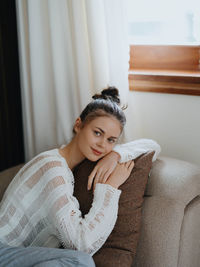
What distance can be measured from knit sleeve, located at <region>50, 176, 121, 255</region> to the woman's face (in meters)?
0.18

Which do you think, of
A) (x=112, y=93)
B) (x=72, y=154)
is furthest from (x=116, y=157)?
(x=112, y=93)

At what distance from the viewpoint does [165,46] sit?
2150mm

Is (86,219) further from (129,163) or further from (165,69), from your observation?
(165,69)

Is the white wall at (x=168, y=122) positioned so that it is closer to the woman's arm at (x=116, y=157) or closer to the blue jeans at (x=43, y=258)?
the woman's arm at (x=116, y=157)

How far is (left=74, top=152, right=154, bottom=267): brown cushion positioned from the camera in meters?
1.51

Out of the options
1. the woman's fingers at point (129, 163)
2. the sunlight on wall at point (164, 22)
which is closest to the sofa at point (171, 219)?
the woman's fingers at point (129, 163)

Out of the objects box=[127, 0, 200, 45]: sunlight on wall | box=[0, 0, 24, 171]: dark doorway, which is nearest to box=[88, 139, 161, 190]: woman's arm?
box=[127, 0, 200, 45]: sunlight on wall

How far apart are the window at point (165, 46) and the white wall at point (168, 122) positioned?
0.06m

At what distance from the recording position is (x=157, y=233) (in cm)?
159

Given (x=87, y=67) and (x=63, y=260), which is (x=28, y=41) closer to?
(x=87, y=67)

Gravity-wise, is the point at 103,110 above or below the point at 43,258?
above

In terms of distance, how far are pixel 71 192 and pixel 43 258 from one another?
0.32m

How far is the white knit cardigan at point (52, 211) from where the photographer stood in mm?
1516

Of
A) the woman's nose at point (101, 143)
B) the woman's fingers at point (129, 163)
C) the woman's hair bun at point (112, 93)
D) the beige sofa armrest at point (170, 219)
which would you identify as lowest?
the beige sofa armrest at point (170, 219)
